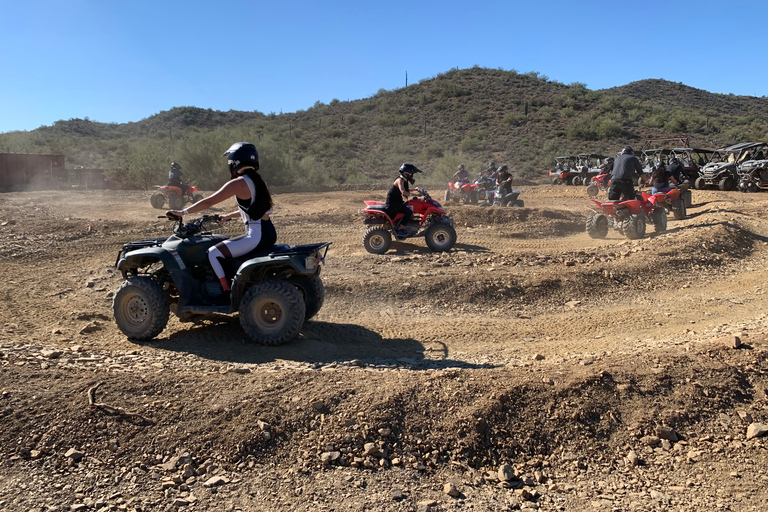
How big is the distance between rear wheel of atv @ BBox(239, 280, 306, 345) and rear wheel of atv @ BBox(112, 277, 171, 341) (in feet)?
2.69

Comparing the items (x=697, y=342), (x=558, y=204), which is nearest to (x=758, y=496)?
(x=697, y=342)

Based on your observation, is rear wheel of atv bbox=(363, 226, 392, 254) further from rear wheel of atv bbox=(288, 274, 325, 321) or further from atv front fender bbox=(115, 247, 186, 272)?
atv front fender bbox=(115, 247, 186, 272)

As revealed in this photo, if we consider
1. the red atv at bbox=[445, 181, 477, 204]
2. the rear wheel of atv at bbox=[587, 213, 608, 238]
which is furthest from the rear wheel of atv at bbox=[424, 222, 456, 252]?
the red atv at bbox=[445, 181, 477, 204]

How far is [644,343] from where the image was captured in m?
5.69

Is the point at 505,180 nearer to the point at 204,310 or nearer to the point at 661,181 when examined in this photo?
the point at 661,181

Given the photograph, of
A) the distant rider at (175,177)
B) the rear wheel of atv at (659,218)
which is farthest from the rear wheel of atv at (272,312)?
the distant rider at (175,177)

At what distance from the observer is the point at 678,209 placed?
48.3 feet

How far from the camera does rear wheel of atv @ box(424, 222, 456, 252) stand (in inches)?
427

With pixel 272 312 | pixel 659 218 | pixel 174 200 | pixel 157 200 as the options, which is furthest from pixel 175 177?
pixel 659 218

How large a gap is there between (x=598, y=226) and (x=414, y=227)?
4659 millimetres

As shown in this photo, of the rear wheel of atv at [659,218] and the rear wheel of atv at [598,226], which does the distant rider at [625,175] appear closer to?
the rear wheel of atv at [598,226]

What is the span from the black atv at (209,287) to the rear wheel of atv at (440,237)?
17.5 feet

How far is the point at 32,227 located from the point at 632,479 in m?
13.1

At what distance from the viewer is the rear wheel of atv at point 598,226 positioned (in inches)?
502
